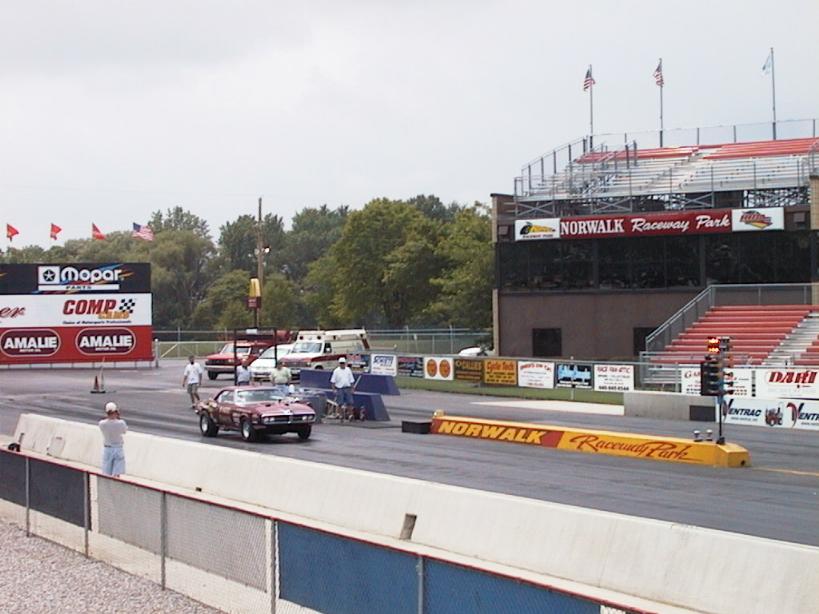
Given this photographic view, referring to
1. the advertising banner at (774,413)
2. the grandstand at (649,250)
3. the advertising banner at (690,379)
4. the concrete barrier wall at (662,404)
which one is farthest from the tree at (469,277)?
the advertising banner at (774,413)

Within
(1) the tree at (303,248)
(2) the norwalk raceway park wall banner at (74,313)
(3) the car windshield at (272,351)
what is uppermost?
(1) the tree at (303,248)

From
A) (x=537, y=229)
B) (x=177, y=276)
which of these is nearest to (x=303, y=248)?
(x=177, y=276)

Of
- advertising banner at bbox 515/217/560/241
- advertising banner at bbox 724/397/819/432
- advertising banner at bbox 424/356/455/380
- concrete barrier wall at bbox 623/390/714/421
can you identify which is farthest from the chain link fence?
advertising banner at bbox 515/217/560/241

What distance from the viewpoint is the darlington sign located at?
5562cm

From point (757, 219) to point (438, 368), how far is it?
1630cm

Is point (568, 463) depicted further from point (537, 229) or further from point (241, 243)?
point (241, 243)

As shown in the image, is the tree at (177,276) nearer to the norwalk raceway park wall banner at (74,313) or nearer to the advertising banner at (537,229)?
the norwalk raceway park wall banner at (74,313)

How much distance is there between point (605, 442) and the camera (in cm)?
2761

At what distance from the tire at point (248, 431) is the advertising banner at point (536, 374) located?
1944 centimetres

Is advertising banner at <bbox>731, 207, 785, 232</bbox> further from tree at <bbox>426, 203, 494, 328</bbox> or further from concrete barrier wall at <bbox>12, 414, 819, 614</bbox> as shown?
concrete barrier wall at <bbox>12, 414, 819, 614</bbox>

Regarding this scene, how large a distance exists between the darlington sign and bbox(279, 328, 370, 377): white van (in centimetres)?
966

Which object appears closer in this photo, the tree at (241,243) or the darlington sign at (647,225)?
the darlington sign at (647,225)

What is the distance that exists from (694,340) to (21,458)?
37824 millimetres

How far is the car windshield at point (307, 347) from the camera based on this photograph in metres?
57.2
